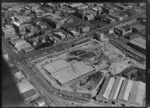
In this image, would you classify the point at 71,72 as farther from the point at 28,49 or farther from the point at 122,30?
the point at 122,30

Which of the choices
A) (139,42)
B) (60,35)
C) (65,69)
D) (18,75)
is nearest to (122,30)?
(139,42)

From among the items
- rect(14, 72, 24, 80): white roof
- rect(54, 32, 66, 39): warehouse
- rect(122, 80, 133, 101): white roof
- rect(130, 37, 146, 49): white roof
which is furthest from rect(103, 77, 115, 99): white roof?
rect(54, 32, 66, 39): warehouse

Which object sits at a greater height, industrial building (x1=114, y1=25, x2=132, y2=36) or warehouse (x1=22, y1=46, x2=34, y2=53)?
industrial building (x1=114, y1=25, x2=132, y2=36)

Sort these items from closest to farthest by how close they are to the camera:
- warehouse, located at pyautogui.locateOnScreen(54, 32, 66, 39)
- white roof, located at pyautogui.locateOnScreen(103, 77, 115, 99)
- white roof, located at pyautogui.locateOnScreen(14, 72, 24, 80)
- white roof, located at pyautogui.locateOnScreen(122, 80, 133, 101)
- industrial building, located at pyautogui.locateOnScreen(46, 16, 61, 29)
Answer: white roof, located at pyautogui.locateOnScreen(122, 80, 133, 101), white roof, located at pyautogui.locateOnScreen(103, 77, 115, 99), white roof, located at pyautogui.locateOnScreen(14, 72, 24, 80), warehouse, located at pyautogui.locateOnScreen(54, 32, 66, 39), industrial building, located at pyautogui.locateOnScreen(46, 16, 61, 29)

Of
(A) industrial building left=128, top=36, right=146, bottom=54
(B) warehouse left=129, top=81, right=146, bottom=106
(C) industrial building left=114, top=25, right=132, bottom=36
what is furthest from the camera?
(C) industrial building left=114, top=25, right=132, bottom=36

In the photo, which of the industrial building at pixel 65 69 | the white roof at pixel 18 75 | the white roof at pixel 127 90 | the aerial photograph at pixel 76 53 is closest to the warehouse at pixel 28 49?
the aerial photograph at pixel 76 53

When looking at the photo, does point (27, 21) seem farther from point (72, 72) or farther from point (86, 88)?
point (86, 88)

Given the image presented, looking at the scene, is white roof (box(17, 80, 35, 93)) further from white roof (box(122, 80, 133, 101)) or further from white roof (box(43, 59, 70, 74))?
white roof (box(122, 80, 133, 101))
